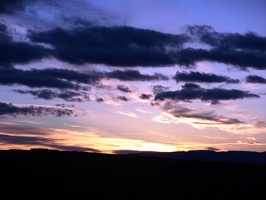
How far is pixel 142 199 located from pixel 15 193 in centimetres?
1119

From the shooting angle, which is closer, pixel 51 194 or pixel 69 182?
pixel 51 194

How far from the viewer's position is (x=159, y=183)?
43344 millimetres

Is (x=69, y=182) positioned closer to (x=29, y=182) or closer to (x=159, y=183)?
(x=29, y=182)

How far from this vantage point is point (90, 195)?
32938 millimetres

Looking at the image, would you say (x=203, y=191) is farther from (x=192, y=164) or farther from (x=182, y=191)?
(x=192, y=164)

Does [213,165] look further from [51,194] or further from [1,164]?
[51,194]

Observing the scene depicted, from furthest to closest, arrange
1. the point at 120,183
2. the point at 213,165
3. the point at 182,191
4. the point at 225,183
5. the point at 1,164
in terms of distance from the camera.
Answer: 1. the point at 213,165
2. the point at 1,164
3. the point at 225,183
4. the point at 120,183
5. the point at 182,191

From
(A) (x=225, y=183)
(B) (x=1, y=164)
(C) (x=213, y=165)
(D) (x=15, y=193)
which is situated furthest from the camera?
(C) (x=213, y=165)

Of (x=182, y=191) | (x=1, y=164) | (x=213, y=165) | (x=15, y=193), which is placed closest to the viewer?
(x=15, y=193)

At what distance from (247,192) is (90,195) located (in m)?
17.8

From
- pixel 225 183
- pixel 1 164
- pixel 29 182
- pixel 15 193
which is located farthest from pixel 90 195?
pixel 1 164

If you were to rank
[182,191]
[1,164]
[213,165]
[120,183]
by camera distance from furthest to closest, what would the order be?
[213,165] < [1,164] < [120,183] < [182,191]

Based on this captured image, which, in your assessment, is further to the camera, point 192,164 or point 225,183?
point 192,164

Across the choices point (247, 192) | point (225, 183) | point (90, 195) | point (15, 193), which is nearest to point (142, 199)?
point (90, 195)
